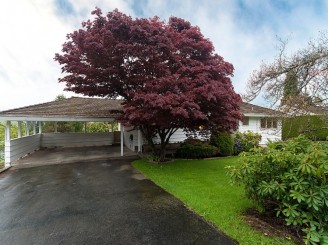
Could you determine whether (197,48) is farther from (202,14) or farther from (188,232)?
(188,232)

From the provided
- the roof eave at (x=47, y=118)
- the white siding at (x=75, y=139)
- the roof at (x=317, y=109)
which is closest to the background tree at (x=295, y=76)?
the roof at (x=317, y=109)

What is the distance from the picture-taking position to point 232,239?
3887 millimetres

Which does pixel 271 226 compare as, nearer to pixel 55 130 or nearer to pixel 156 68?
pixel 156 68

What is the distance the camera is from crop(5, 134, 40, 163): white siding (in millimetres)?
10867

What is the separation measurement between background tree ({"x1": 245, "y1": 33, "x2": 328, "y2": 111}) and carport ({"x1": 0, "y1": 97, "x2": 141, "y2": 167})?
6653mm

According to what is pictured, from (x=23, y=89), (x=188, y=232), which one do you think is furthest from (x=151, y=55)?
(x=23, y=89)

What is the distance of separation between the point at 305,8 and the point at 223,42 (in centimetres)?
530

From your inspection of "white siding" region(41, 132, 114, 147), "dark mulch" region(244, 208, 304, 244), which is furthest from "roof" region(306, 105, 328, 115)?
"white siding" region(41, 132, 114, 147)

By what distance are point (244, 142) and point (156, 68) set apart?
9.24m

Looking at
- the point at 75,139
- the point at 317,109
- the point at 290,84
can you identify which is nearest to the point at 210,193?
the point at 317,109

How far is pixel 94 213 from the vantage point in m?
5.14

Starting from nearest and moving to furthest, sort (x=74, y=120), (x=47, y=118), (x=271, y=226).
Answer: (x=271, y=226), (x=47, y=118), (x=74, y=120)

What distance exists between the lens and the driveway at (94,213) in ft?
13.3

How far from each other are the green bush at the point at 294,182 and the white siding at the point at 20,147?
11.3 m
